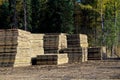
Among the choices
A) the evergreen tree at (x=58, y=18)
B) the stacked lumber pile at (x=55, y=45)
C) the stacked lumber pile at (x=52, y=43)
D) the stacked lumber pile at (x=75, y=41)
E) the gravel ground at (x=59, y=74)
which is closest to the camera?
the gravel ground at (x=59, y=74)

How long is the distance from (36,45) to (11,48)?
5.10 m

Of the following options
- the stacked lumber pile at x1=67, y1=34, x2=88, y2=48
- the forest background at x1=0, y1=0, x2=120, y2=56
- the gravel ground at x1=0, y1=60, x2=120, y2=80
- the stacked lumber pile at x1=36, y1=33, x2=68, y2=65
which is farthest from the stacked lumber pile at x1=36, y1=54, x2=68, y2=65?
the forest background at x1=0, y1=0, x2=120, y2=56

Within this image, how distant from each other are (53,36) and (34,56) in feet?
9.60

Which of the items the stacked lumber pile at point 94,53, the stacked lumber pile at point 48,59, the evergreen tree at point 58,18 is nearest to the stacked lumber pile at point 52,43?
the stacked lumber pile at point 48,59

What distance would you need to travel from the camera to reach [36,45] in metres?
26.6

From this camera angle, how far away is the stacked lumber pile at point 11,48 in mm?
21453

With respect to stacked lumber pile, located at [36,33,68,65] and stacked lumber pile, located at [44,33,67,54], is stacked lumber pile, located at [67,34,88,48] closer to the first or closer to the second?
stacked lumber pile, located at [36,33,68,65]

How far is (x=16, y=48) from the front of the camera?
70.9 ft

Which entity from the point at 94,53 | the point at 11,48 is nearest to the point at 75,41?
the point at 94,53

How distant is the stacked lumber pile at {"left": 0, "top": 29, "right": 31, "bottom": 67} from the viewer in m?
21.5

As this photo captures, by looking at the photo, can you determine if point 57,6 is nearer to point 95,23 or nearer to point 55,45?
point 95,23

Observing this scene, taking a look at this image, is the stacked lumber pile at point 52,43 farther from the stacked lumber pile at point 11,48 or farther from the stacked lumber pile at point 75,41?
the stacked lumber pile at point 11,48

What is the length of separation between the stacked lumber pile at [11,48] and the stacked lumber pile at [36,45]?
11.2ft

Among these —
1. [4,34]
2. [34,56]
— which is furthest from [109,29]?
[4,34]
